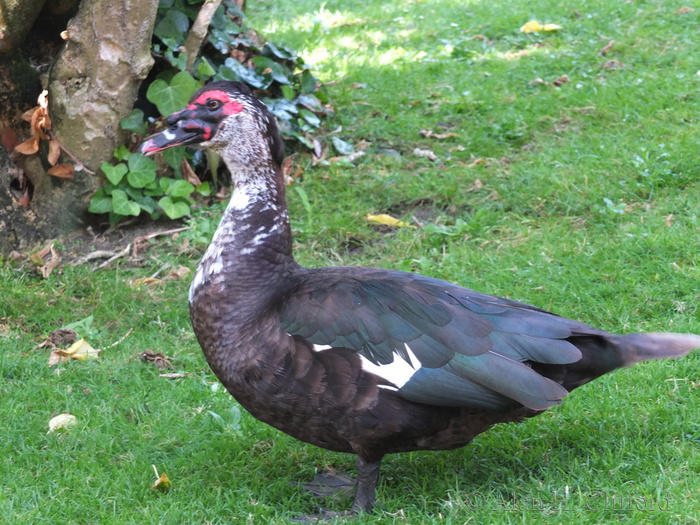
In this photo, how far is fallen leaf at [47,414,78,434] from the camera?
367 centimetres

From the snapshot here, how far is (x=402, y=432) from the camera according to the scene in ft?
9.85

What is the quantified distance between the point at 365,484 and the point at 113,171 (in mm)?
2901

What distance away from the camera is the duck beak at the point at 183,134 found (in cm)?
347

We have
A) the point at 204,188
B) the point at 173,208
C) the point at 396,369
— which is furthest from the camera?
the point at 204,188

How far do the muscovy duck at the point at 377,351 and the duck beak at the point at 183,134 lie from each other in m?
0.42

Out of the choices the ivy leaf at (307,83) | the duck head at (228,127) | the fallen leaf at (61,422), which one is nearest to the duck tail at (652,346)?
the duck head at (228,127)

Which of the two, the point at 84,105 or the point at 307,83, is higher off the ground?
the point at 84,105

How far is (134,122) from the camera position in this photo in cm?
518

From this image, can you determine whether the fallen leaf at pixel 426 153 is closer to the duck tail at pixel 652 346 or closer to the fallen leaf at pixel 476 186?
the fallen leaf at pixel 476 186

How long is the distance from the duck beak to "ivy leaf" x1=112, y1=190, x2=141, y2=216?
185cm

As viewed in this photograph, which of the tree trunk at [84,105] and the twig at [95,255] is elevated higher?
the tree trunk at [84,105]

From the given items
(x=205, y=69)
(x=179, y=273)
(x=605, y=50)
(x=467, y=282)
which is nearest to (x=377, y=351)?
(x=467, y=282)

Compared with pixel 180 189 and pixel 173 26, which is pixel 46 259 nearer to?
pixel 180 189

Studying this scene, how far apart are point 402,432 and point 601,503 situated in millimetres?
728
